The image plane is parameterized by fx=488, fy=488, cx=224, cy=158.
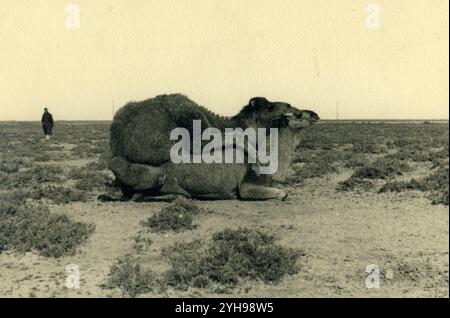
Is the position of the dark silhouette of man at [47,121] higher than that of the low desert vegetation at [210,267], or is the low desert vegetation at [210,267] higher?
the dark silhouette of man at [47,121]

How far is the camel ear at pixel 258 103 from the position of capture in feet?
30.2

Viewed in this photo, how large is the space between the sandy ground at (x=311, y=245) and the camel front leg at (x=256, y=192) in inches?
7.3

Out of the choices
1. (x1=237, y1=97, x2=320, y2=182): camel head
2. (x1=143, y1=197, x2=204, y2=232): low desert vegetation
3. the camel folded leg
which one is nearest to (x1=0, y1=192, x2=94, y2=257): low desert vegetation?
(x1=143, y1=197, x2=204, y2=232): low desert vegetation

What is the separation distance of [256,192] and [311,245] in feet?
9.13

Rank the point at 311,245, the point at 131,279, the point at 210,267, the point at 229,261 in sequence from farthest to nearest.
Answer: the point at 311,245, the point at 229,261, the point at 210,267, the point at 131,279

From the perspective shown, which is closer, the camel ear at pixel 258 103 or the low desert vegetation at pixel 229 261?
the low desert vegetation at pixel 229 261

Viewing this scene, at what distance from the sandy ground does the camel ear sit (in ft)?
6.00

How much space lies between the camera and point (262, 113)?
→ 9.20 metres

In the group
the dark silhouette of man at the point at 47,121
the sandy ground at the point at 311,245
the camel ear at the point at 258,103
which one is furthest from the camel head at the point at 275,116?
the dark silhouette of man at the point at 47,121

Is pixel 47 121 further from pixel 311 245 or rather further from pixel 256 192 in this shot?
pixel 311 245

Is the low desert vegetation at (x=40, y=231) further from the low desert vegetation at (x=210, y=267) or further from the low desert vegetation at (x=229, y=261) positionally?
the low desert vegetation at (x=229, y=261)

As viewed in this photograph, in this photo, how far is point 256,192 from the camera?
29.1 feet

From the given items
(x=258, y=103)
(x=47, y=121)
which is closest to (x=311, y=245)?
(x=258, y=103)

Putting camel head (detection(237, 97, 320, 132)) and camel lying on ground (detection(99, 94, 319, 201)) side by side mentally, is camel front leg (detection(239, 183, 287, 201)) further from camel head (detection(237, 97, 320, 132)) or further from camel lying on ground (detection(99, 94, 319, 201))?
camel head (detection(237, 97, 320, 132))
